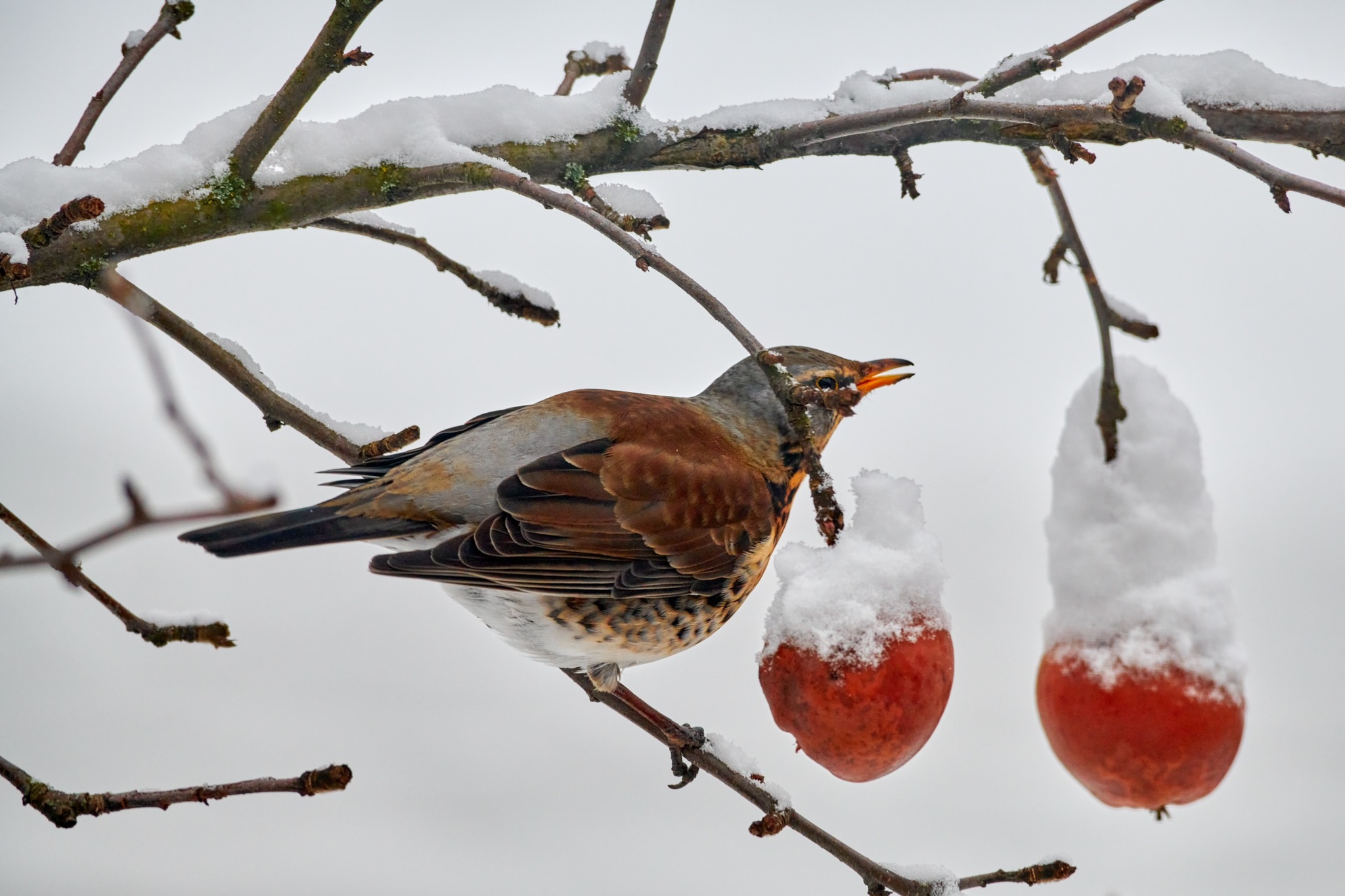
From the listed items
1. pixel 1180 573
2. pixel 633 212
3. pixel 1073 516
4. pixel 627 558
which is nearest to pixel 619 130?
pixel 633 212

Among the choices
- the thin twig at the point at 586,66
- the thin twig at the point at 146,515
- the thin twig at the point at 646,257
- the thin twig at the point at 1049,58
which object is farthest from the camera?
the thin twig at the point at 586,66

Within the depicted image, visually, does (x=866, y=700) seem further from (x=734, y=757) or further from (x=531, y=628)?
(x=531, y=628)

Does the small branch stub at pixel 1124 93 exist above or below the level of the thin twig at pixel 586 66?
below

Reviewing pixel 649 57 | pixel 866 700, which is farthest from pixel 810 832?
pixel 649 57

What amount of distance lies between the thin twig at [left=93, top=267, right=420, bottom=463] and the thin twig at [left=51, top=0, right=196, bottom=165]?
0.61 feet

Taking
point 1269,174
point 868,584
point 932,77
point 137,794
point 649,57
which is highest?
point 932,77

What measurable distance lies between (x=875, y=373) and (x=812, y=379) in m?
0.10

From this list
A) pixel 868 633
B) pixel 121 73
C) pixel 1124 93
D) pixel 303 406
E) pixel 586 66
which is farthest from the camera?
pixel 586 66

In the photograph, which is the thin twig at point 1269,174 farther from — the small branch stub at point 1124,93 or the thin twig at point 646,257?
the thin twig at point 646,257

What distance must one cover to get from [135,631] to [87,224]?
422 mm

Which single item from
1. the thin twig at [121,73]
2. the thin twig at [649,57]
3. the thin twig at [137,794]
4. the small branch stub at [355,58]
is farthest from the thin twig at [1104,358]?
the thin twig at [121,73]

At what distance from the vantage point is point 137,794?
94 centimetres

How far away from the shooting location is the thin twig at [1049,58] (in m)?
1.04

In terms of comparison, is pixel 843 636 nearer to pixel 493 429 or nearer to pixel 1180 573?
pixel 1180 573
